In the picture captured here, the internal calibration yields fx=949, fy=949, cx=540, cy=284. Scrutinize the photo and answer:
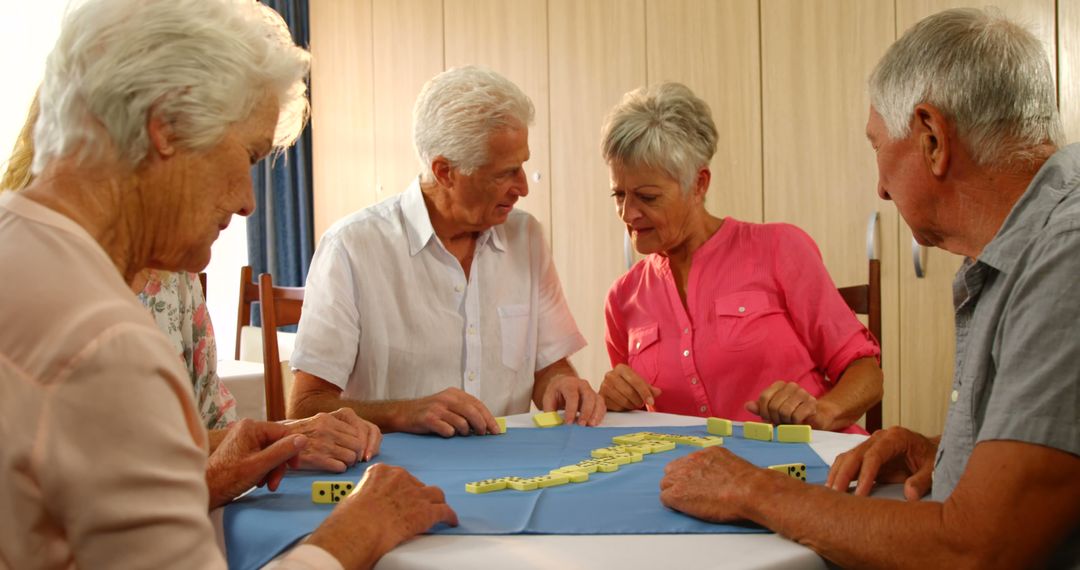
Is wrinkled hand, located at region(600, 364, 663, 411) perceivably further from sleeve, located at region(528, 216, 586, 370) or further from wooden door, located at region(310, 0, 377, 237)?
wooden door, located at region(310, 0, 377, 237)

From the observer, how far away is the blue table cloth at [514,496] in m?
1.34

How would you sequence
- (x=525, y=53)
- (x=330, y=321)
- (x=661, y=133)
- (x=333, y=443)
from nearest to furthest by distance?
(x=333, y=443) < (x=330, y=321) < (x=661, y=133) < (x=525, y=53)

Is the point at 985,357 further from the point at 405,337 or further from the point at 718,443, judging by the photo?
the point at 405,337

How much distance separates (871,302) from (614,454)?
4.60 ft

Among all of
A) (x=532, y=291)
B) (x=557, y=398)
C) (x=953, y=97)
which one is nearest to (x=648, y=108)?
(x=532, y=291)

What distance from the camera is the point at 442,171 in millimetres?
2629

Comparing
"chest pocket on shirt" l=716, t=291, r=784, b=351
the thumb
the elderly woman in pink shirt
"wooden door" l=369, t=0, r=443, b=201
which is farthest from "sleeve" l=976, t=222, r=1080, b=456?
"wooden door" l=369, t=0, r=443, b=201

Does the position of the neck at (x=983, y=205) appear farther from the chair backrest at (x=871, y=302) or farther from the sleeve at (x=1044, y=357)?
the chair backrest at (x=871, y=302)

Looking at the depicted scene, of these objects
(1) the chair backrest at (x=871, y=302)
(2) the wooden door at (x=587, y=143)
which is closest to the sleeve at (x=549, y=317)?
(1) the chair backrest at (x=871, y=302)

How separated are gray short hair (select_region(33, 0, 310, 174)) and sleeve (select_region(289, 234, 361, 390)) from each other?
1.35 metres

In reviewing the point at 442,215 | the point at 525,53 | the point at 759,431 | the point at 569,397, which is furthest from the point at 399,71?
the point at 759,431

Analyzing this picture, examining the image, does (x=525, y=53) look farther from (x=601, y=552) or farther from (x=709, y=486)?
(x=601, y=552)

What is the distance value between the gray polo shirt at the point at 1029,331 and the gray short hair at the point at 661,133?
4.40 ft

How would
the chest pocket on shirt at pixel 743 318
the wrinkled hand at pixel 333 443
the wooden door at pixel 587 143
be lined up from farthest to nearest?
the wooden door at pixel 587 143 < the chest pocket on shirt at pixel 743 318 < the wrinkled hand at pixel 333 443
